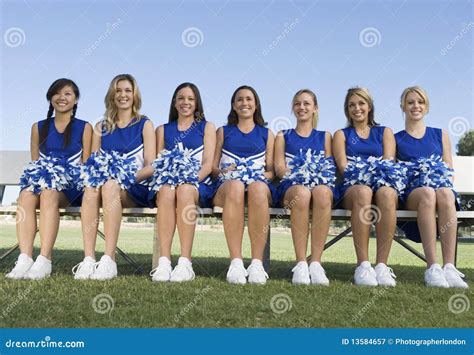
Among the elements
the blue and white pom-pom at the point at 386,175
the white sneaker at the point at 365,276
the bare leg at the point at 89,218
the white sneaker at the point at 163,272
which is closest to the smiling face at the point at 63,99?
the bare leg at the point at 89,218

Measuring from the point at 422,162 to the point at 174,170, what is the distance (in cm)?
238

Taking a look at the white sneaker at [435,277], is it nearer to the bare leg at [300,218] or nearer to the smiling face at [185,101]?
the bare leg at [300,218]

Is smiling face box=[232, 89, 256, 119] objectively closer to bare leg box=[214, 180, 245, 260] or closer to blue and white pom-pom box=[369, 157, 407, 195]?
bare leg box=[214, 180, 245, 260]

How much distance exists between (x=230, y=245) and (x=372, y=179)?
145 centimetres

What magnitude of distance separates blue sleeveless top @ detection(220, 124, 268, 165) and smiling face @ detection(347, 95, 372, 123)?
3.02 ft

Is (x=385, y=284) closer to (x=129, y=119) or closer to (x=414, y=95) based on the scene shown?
(x=414, y=95)

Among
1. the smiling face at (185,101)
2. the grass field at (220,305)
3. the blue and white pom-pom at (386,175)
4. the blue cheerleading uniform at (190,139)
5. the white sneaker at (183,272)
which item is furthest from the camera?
the smiling face at (185,101)

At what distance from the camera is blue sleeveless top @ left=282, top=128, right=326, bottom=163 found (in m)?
5.34

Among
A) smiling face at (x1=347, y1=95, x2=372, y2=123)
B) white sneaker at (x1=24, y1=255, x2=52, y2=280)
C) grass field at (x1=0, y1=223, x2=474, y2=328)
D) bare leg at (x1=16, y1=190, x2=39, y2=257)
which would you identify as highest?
smiling face at (x1=347, y1=95, x2=372, y2=123)

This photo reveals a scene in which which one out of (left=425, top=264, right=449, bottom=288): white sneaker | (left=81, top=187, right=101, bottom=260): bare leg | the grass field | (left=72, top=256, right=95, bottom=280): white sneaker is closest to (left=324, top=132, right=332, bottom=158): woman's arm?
the grass field

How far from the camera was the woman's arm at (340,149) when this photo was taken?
17.4ft

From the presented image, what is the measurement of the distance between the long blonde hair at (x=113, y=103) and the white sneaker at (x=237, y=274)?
1.83 meters

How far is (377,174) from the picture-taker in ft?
Answer: 16.4

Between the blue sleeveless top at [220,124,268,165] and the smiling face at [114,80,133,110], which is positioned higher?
the smiling face at [114,80,133,110]
